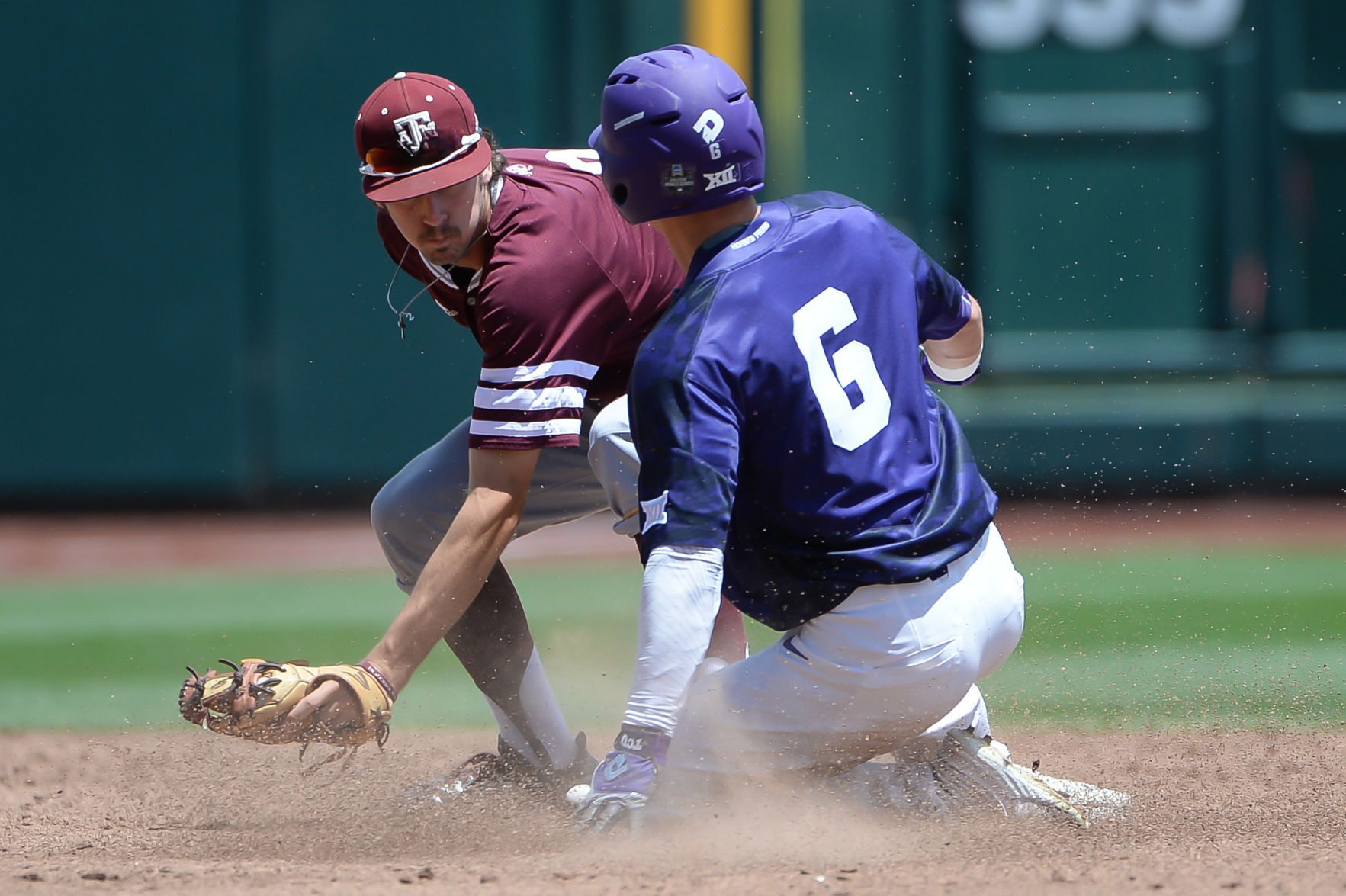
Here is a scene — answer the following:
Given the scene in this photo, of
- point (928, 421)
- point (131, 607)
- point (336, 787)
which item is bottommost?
point (131, 607)

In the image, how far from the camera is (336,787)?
369 cm

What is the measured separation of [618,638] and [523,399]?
5.55 ft

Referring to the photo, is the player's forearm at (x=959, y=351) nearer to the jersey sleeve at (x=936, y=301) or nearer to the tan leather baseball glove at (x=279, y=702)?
the jersey sleeve at (x=936, y=301)

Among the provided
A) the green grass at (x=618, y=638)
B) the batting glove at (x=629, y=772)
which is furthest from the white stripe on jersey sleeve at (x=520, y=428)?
the green grass at (x=618, y=638)

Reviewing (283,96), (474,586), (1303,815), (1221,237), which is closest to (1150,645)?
(1303,815)

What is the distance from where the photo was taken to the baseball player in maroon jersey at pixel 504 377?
3082mm

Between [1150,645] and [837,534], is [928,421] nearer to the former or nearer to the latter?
[837,534]

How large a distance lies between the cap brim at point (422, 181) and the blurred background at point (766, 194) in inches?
168

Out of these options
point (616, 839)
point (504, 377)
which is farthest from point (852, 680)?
point (504, 377)

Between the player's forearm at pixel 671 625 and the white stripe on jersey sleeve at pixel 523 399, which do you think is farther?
the white stripe on jersey sleeve at pixel 523 399

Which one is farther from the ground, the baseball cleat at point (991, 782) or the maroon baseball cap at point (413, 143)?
the maroon baseball cap at point (413, 143)

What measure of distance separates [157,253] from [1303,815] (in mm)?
5822

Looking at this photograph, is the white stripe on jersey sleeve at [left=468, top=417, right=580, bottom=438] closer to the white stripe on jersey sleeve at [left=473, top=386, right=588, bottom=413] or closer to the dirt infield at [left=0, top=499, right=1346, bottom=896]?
the white stripe on jersey sleeve at [left=473, top=386, right=588, bottom=413]

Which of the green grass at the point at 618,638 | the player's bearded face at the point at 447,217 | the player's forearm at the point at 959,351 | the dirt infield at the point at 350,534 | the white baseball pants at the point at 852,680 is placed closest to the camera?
the white baseball pants at the point at 852,680
